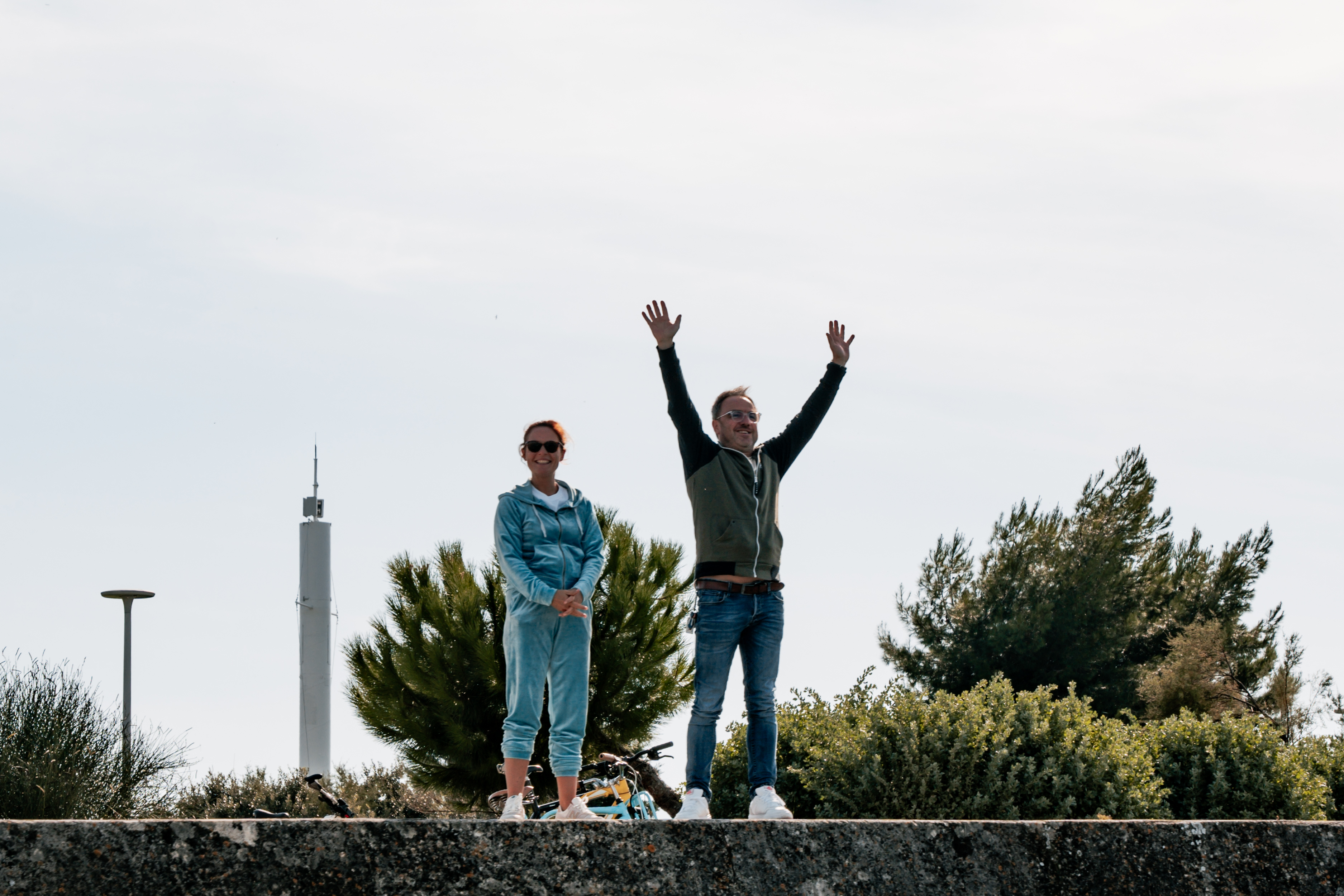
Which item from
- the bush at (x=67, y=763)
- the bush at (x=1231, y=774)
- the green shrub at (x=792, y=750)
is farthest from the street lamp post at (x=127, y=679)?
the bush at (x=1231, y=774)

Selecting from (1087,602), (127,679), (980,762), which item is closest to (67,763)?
(127,679)

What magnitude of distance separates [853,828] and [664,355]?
243 centimetres

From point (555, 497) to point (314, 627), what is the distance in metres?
26.7

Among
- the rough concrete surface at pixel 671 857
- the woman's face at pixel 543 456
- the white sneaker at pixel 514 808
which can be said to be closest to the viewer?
the rough concrete surface at pixel 671 857

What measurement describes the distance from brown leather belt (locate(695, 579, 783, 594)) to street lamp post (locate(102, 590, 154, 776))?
12895 mm

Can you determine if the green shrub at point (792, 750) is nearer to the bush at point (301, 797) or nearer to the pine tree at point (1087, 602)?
the bush at point (301, 797)

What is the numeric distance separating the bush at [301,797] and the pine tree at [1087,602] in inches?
488

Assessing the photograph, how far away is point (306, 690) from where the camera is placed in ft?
98.9

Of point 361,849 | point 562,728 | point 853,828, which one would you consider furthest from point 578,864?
point 562,728

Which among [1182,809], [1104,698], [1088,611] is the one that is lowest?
[1182,809]

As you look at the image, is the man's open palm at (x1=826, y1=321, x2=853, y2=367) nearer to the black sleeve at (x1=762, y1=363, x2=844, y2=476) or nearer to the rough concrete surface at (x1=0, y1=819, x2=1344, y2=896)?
the black sleeve at (x1=762, y1=363, x2=844, y2=476)

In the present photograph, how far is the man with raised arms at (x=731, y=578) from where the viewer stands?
464cm

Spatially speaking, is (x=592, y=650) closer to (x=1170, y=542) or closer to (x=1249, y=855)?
(x=1249, y=855)

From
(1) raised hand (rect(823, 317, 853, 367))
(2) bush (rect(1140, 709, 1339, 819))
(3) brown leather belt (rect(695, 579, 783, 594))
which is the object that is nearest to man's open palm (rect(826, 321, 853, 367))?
(1) raised hand (rect(823, 317, 853, 367))
